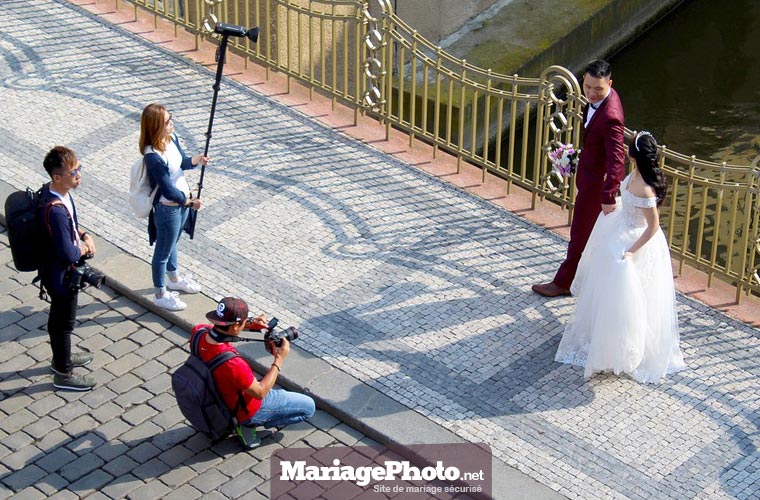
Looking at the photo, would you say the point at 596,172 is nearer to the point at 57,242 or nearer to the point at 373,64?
the point at 373,64

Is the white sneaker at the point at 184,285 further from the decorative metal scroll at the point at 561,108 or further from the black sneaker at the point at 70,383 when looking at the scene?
the decorative metal scroll at the point at 561,108

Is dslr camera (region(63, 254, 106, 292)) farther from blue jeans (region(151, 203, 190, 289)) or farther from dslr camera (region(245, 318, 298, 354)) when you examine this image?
dslr camera (region(245, 318, 298, 354))

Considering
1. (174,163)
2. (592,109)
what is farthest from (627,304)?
(174,163)

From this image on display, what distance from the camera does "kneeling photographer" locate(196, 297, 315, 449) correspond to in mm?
7477

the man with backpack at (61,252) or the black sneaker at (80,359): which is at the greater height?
the man with backpack at (61,252)

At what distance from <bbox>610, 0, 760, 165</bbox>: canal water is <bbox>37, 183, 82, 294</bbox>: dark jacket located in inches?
387

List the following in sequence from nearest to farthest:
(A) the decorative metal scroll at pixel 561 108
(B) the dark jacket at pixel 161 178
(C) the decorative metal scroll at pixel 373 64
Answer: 1. (B) the dark jacket at pixel 161 178
2. (A) the decorative metal scroll at pixel 561 108
3. (C) the decorative metal scroll at pixel 373 64

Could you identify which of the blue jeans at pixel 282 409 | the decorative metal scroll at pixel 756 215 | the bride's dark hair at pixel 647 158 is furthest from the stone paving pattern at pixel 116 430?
the decorative metal scroll at pixel 756 215

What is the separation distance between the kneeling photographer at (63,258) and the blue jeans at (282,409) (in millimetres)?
1265

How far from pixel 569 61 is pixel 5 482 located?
1196 centimetres

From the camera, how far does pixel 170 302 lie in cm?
908

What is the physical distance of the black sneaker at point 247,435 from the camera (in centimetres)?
784

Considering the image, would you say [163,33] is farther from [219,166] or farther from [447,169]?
[447,169]

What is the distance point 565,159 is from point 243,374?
3320mm
